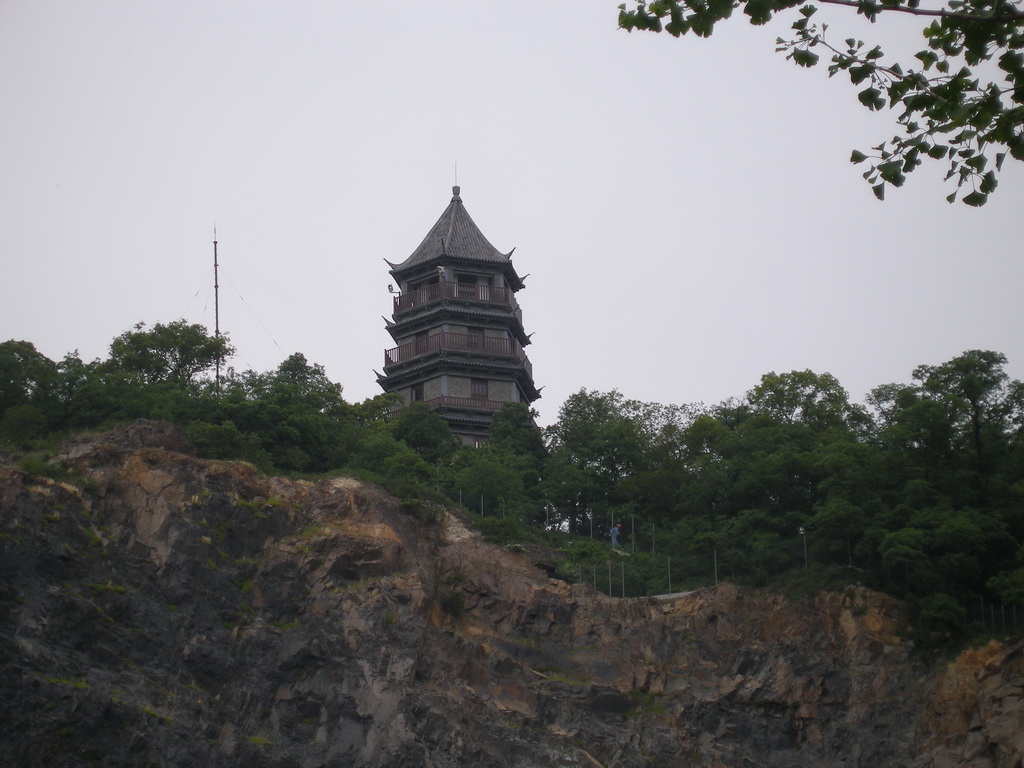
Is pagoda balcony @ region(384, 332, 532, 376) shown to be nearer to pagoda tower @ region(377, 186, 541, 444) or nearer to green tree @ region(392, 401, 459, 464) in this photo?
pagoda tower @ region(377, 186, 541, 444)

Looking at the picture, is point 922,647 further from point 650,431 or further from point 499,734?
point 650,431

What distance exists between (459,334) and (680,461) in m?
15.4

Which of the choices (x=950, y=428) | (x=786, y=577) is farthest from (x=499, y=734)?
(x=950, y=428)

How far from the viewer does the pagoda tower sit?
68.9m

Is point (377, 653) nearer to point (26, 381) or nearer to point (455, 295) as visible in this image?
point (26, 381)

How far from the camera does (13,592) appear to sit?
38.1 m

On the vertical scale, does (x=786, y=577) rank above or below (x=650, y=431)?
below

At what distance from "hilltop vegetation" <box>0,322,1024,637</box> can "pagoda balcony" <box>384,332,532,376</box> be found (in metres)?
5.51

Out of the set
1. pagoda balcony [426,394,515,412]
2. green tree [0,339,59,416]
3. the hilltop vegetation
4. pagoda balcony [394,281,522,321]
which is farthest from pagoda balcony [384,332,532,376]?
green tree [0,339,59,416]

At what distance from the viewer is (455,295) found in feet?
234

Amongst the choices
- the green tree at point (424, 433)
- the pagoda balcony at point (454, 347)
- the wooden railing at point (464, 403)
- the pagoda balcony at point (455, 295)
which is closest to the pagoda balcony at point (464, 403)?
the wooden railing at point (464, 403)

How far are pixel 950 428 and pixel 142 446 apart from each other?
28456mm

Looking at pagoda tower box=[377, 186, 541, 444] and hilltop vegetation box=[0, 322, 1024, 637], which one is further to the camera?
pagoda tower box=[377, 186, 541, 444]

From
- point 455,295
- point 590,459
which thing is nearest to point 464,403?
point 455,295
